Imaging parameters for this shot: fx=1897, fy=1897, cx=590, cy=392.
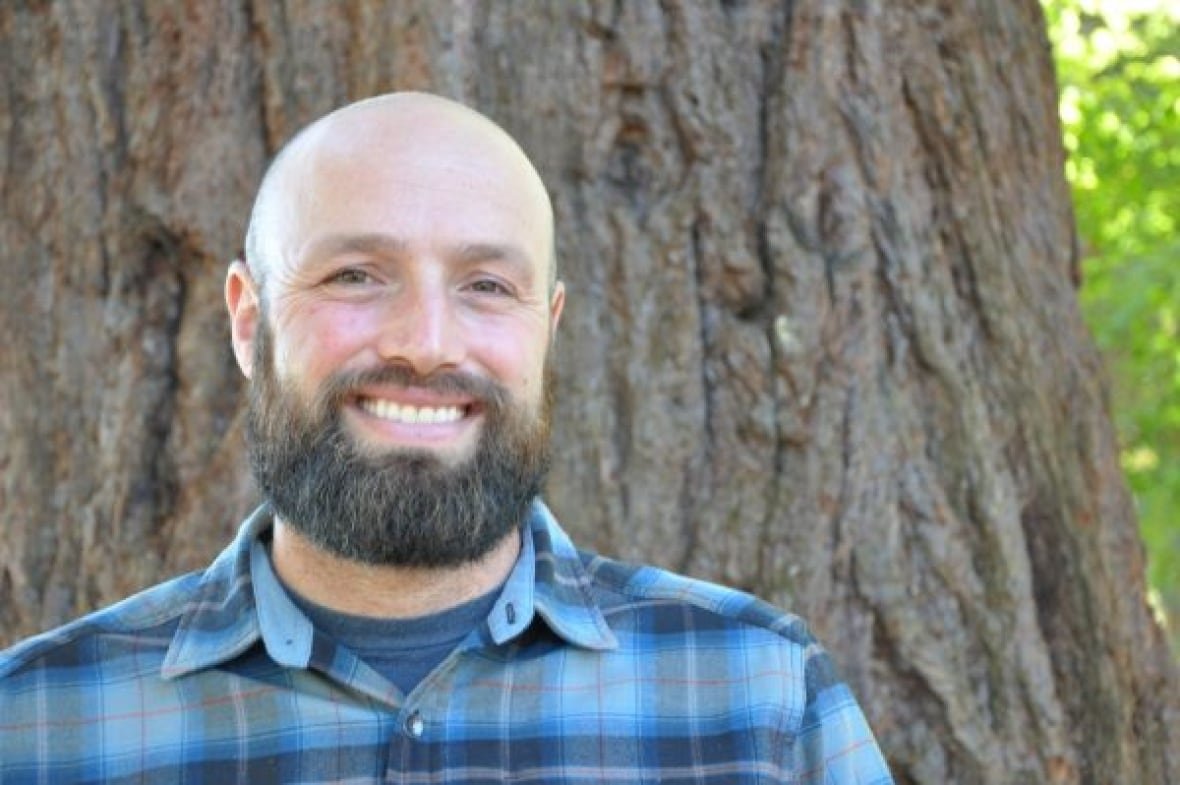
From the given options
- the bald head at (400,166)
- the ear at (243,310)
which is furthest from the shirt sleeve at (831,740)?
the ear at (243,310)

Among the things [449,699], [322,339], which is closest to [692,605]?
[449,699]

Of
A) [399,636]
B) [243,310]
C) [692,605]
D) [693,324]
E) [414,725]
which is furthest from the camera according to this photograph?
[693,324]

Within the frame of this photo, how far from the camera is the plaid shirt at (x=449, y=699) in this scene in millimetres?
2697

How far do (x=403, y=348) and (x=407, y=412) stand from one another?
10 cm

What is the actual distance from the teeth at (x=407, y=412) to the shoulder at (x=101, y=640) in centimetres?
42

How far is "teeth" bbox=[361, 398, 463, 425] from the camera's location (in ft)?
8.95

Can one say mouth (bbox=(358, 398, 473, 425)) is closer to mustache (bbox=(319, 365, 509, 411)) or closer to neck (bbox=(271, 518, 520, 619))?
mustache (bbox=(319, 365, 509, 411))

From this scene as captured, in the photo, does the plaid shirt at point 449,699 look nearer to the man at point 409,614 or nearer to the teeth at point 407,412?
the man at point 409,614

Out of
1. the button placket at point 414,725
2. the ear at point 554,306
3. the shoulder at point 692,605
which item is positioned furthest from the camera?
the ear at point 554,306

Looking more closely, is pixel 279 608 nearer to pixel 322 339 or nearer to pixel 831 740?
pixel 322 339

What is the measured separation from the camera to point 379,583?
2.79 meters

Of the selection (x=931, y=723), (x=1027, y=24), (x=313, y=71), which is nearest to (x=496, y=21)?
(x=313, y=71)

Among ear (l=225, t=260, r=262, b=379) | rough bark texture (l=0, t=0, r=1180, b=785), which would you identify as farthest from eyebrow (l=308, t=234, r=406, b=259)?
rough bark texture (l=0, t=0, r=1180, b=785)

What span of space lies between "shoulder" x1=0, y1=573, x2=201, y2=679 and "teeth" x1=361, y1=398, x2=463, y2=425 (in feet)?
1.39
